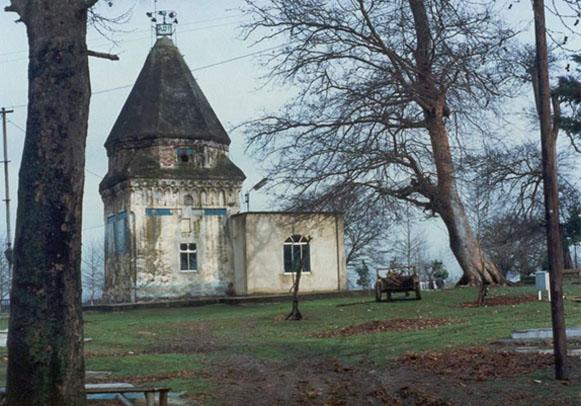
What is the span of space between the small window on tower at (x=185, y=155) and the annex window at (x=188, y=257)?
14.3ft

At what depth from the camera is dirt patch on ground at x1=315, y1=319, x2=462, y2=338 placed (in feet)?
70.2

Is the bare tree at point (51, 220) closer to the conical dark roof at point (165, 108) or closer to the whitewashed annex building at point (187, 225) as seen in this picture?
the whitewashed annex building at point (187, 225)

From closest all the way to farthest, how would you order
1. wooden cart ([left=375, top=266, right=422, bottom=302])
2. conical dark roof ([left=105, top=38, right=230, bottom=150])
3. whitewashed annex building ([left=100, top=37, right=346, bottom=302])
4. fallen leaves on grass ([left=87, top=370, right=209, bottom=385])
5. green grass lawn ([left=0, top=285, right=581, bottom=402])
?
fallen leaves on grass ([left=87, top=370, right=209, bottom=385]), green grass lawn ([left=0, top=285, right=581, bottom=402]), wooden cart ([left=375, top=266, right=422, bottom=302]), whitewashed annex building ([left=100, top=37, right=346, bottom=302]), conical dark roof ([left=105, top=38, right=230, bottom=150])

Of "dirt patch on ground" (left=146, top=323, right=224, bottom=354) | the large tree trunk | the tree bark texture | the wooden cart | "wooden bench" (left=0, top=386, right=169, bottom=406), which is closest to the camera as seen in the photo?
the large tree trunk

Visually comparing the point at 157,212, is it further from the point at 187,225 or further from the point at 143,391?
the point at 143,391

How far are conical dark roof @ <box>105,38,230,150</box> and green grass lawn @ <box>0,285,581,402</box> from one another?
15.6 metres

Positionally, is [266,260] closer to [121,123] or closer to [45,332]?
[121,123]

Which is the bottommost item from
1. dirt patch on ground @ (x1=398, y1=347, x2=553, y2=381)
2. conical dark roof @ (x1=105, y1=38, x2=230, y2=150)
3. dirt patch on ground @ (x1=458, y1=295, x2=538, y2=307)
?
dirt patch on ground @ (x1=398, y1=347, x2=553, y2=381)

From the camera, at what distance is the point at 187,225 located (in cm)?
4678

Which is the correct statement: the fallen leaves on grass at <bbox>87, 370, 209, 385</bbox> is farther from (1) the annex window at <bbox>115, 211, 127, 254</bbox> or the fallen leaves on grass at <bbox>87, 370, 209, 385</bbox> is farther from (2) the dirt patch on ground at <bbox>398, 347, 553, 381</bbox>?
(1) the annex window at <bbox>115, 211, 127, 254</bbox>

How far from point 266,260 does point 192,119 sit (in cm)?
858

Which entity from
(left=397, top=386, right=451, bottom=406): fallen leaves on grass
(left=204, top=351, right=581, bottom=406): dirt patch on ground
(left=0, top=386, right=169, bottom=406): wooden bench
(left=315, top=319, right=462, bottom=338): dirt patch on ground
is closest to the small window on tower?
(left=315, top=319, right=462, bottom=338): dirt patch on ground

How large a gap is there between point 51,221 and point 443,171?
83.1 ft

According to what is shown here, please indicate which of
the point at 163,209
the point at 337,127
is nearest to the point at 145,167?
the point at 163,209
